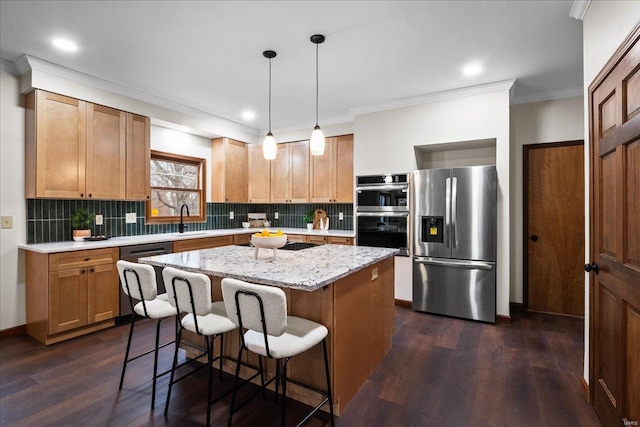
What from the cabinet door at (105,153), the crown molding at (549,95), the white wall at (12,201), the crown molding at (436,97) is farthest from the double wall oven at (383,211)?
the white wall at (12,201)

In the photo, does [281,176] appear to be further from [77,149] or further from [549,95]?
[549,95]

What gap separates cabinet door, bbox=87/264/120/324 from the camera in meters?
3.18

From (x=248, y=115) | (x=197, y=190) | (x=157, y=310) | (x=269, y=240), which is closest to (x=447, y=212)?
(x=269, y=240)

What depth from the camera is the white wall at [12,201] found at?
305 cm

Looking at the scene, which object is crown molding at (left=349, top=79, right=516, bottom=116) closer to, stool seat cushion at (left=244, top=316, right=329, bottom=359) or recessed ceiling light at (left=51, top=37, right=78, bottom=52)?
recessed ceiling light at (left=51, top=37, right=78, bottom=52)

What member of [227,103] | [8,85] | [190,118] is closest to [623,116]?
[227,103]

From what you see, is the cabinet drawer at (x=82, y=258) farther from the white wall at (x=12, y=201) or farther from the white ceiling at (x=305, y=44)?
the white ceiling at (x=305, y=44)

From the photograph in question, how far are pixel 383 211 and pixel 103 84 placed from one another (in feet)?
11.4

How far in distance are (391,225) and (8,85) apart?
A: 4215 millimetres

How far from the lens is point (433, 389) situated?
2.21 metres

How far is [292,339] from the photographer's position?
1686 mm

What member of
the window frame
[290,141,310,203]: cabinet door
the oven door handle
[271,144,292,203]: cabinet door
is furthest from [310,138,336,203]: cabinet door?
the window frame

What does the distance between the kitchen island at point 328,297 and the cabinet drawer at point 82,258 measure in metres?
1.33

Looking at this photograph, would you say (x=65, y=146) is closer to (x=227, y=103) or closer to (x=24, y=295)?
(x=24, y=295)
